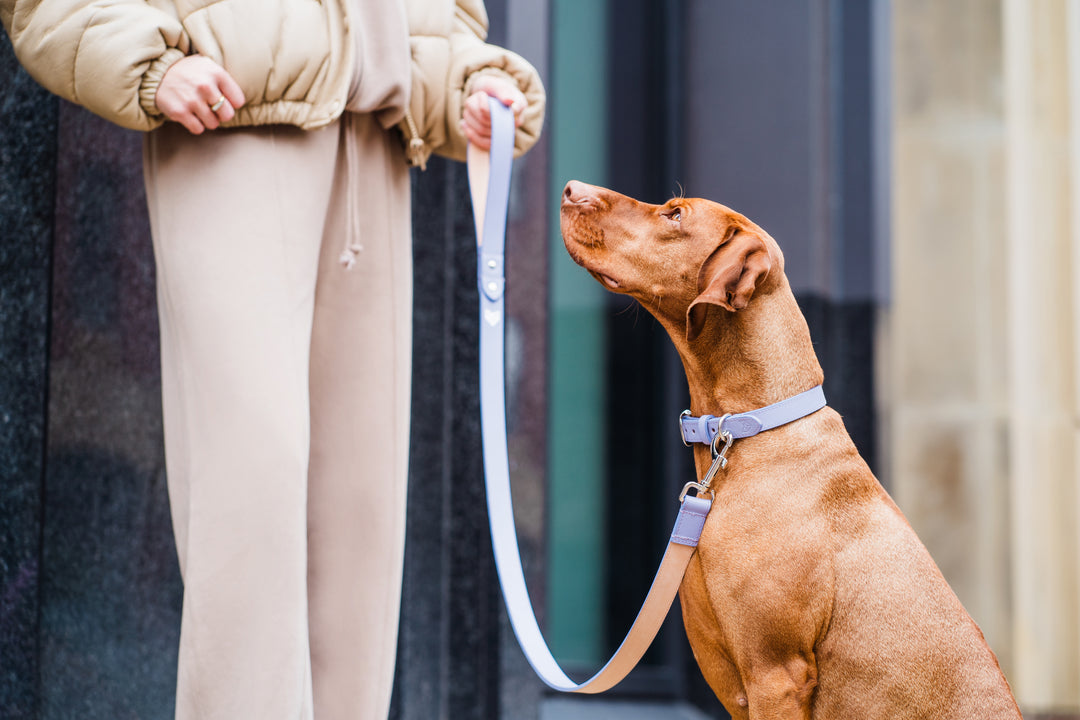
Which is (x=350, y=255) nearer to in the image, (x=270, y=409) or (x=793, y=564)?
(x=270, y=409)

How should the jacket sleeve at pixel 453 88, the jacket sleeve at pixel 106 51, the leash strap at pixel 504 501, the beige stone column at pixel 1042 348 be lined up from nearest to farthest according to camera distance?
the jacket sleeve at pixel 106 51 < the leash strap at pixel 504 501 < the jacket sleeve at pixel 453 88 < the beige stone column at pixel 1042 348

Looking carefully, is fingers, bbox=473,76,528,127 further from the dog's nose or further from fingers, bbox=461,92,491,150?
the dog's nose

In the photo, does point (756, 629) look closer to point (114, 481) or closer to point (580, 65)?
point (114, 481)

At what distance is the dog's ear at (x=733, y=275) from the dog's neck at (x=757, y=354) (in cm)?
4

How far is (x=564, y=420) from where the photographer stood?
4324 mm

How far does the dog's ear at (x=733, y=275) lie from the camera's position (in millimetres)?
1625

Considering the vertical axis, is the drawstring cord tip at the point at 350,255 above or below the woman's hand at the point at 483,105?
below

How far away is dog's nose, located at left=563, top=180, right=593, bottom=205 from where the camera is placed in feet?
6.12

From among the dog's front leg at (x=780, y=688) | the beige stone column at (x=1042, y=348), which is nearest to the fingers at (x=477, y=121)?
the dog's front leg at (x=780, y=688)

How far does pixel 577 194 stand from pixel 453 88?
1.20ft

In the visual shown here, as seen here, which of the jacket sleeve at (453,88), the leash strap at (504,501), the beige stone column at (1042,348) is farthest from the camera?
the beige stone column at (1042,348)

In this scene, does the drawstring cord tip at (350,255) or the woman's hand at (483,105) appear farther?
the woman's hand at (483,105)

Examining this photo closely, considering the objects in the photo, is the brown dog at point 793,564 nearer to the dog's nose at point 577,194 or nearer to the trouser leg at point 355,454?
the dog's nose at point 577,194

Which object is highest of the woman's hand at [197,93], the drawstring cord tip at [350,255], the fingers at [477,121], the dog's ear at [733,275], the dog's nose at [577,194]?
the woman's hand at [197,93]
